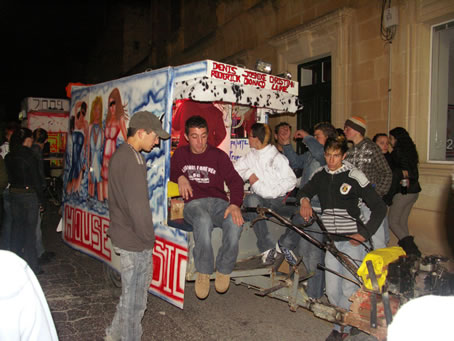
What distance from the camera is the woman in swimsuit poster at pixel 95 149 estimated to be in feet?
18.3

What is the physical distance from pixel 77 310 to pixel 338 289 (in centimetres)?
303

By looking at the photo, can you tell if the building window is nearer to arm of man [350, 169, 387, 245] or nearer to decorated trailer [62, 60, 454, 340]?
decorated trailer [62, 60, 454, 340]

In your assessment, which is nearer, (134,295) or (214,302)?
(134,295)

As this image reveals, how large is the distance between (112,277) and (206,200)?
184 cm

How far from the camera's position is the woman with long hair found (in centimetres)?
623

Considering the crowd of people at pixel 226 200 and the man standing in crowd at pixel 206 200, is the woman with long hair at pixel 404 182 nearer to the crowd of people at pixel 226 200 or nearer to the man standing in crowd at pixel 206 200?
the crowd of people at pixel 226 200

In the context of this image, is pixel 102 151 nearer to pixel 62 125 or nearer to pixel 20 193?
pixel 20 193

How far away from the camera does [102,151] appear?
5.53 meters

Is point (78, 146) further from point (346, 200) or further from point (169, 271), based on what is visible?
point (346, 200)

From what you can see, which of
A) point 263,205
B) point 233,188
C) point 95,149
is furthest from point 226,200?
point 95,149

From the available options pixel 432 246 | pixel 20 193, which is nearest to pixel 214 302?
pixel 20 193

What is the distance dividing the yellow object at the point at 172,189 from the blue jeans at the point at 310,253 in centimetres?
137

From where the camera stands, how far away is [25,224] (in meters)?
5.71

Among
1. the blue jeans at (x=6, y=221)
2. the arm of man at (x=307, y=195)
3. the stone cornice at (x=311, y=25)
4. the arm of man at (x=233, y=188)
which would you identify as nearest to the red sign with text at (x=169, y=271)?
Answer: the arm of man at (x=233, y=188)
